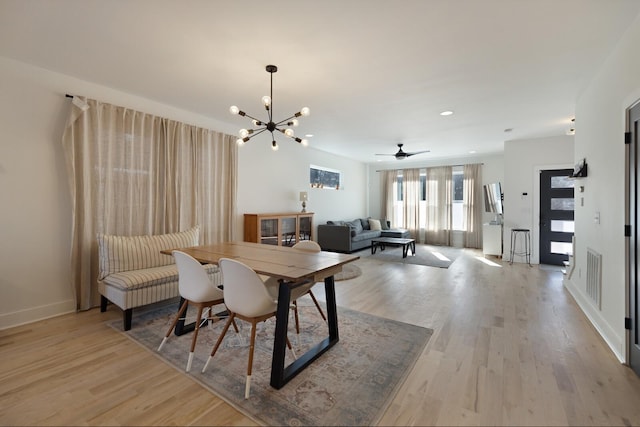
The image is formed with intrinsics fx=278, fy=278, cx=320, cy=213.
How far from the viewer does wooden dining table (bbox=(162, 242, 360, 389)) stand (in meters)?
1.92

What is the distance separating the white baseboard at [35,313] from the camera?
2798 millimetres

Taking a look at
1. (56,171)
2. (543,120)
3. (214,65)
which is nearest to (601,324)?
(543,120)

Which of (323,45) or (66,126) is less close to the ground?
(323,45)

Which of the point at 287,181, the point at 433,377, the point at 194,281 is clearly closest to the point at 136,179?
the point at 194,281

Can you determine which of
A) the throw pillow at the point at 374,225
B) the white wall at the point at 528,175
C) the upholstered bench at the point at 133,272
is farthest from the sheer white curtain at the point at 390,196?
the upholstered bench at the point at 133,272

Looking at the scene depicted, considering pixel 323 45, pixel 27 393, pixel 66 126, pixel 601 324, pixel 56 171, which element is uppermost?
pixel 323 45

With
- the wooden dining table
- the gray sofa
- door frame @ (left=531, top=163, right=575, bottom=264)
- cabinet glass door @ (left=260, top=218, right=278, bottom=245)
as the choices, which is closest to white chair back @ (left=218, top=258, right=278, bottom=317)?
the wooden dining table

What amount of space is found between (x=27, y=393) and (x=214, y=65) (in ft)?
9.85

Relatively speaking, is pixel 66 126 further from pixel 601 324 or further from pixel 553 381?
pixel 601 324

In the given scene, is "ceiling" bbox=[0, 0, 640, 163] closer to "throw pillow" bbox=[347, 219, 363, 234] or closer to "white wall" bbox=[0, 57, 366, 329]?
"white wall" bbox=[0, 57, 366, 329]

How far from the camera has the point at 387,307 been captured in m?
3.38

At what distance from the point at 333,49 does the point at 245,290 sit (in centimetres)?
220

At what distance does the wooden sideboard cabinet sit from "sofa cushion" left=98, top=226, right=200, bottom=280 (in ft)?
4.70

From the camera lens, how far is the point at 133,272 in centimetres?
311
